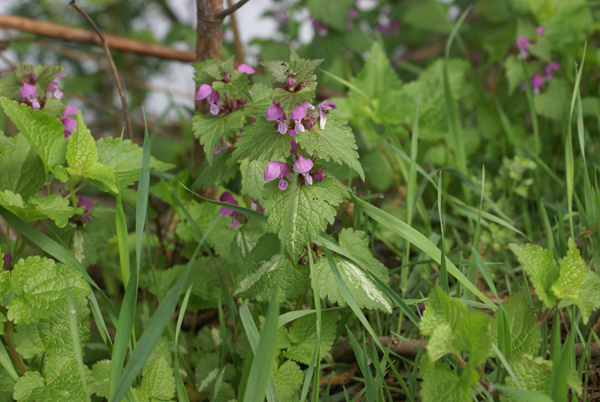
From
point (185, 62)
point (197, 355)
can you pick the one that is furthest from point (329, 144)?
point (185, 62)

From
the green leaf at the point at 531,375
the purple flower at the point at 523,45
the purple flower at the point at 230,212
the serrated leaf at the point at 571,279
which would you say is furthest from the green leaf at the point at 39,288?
the purple flower at the point at 523,45

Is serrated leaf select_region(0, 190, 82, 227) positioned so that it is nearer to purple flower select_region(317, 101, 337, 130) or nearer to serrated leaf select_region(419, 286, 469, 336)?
purple flower select_region(317, 101, 337, 130)

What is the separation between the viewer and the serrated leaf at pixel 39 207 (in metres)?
1.13

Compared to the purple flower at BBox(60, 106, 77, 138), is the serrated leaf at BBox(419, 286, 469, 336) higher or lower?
lower

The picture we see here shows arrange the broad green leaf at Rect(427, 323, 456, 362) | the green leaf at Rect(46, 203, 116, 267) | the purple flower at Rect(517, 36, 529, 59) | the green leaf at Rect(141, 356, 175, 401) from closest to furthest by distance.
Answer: the broad green leaf at Rect(427, 323, 456, 362), the green leaf at Rect(141, 356, 175, 401), the green leaf at Rect(46, 203, 116, 267), the purple flower at Rect(517, 36, 529, 59)

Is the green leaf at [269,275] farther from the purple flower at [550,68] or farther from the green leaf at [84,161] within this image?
the purple flower at [550,68]

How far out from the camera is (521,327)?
1138 mm

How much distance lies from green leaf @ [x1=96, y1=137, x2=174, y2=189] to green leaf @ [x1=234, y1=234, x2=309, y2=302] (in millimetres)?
451

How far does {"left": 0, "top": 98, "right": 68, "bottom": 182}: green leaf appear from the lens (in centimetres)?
121

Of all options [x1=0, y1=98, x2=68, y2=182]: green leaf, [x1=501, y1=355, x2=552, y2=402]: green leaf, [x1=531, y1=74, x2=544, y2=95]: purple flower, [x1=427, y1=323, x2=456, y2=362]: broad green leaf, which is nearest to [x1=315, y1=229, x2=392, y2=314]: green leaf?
[x1=427, y1=323, x2=456, y2=362]: broad green leaf

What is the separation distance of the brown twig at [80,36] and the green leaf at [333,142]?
1.92 metres

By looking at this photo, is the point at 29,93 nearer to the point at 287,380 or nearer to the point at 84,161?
the point at 84,161

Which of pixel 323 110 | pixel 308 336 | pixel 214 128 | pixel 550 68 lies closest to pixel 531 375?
pixel 308 336

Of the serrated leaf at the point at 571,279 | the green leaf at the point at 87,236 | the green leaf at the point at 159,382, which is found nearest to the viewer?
the serrated leaf at the point at 571,279
